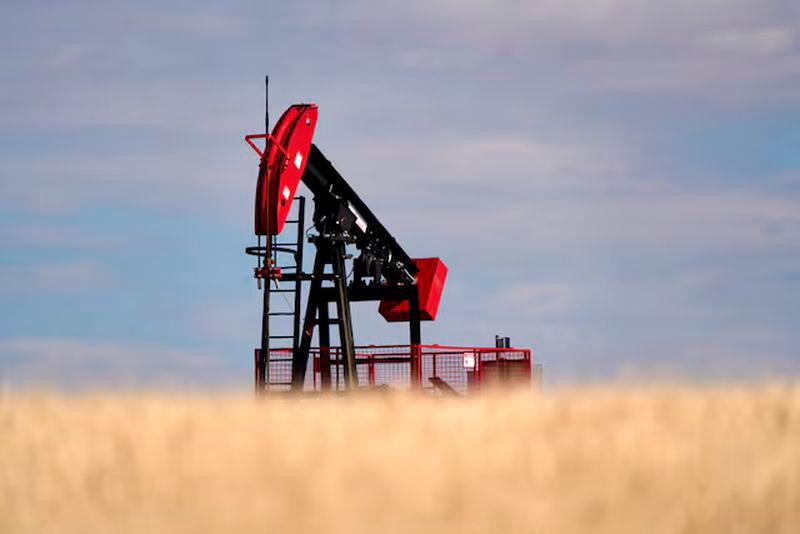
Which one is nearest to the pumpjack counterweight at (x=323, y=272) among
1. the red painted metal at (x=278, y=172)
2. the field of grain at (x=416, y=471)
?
the red painted metal at (x=278, y=172)

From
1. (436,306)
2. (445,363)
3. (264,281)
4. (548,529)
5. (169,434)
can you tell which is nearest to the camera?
(548,529)

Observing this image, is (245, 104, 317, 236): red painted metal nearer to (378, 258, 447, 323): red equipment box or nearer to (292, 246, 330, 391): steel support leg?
(292, 246, 330, 391): steel support leg

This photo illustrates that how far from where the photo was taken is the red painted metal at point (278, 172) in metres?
17.0

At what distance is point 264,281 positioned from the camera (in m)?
17.1

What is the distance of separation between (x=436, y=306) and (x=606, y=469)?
16.4 m

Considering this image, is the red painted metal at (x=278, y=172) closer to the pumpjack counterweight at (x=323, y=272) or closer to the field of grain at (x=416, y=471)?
the pumpjack counterweight at (x=323, y=272)

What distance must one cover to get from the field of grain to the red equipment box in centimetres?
1407

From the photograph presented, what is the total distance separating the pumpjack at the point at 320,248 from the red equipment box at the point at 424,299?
1.57 feet

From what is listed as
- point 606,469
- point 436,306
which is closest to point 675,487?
point 606,469

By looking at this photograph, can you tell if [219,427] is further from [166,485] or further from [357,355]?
[357,355]

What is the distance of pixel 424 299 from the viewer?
2317 cm

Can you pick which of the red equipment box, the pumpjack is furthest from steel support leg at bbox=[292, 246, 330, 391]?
the red equipment box

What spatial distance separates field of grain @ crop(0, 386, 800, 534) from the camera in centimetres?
661

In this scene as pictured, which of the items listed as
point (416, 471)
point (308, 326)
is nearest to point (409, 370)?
point (308, 326)
